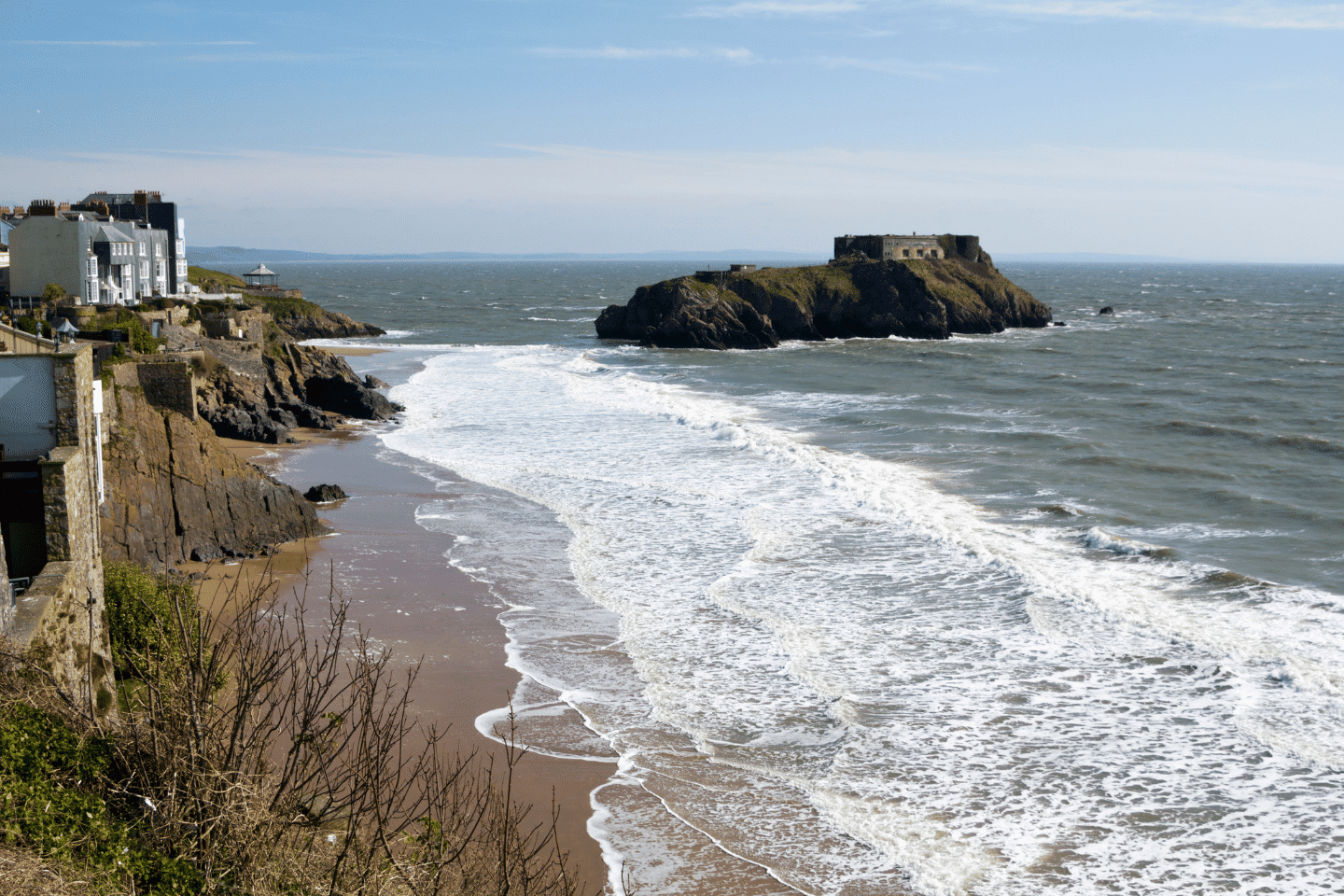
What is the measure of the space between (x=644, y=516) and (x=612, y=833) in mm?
15671

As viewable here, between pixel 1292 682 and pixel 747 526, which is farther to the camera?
pixel 747 526

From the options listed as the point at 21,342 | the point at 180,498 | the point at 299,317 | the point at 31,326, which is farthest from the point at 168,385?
the point at 299,317

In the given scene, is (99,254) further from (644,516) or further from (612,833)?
(612,833)

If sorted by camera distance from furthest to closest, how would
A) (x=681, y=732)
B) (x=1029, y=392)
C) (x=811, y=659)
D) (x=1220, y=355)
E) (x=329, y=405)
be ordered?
(x=1220, y=355) → (x=1029, y=392) → (x=329, y=405) → (x=811, y=659) → (x=681, y=732)

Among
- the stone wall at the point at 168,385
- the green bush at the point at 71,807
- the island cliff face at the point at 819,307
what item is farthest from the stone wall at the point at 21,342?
the island cliff face at the point at 819,307

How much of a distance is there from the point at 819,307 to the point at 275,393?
59.2 metres

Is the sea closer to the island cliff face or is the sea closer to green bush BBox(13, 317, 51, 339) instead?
green bush BBox(13, 317, 51, 339)

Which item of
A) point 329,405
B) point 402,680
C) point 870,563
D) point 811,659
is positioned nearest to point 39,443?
point 402,680

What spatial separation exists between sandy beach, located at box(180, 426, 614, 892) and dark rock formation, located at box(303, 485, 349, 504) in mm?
330

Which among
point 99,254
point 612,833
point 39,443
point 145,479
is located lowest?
point 612,833

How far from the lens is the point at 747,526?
2750cm

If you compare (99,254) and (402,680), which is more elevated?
(99,254)

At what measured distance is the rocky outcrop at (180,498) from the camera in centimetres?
2116

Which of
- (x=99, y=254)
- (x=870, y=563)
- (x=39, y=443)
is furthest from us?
(x=99, y=254)
